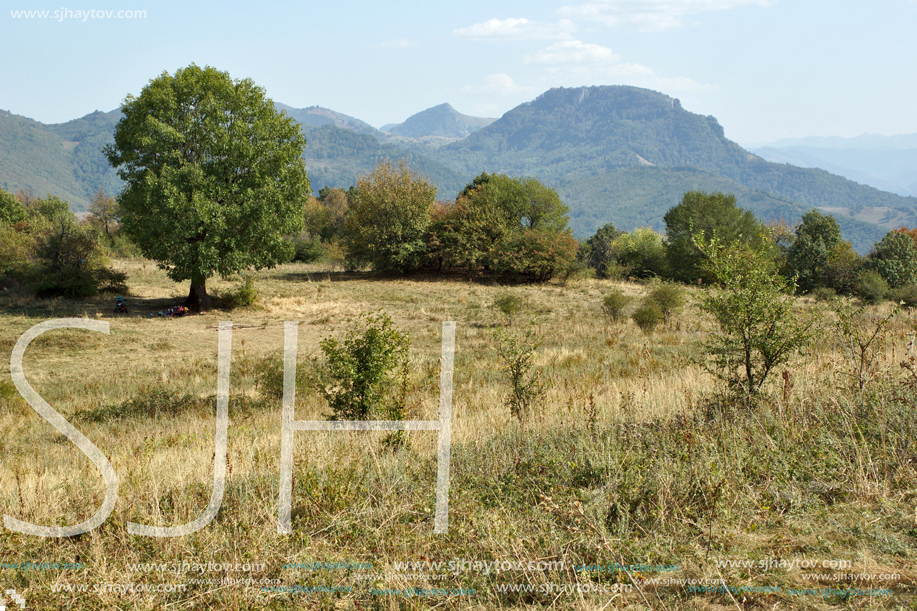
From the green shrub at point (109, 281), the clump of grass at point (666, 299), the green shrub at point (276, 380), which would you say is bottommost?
the green shrub at point (276, 380)

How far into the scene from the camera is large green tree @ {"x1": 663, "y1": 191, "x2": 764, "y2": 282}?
1922 inches

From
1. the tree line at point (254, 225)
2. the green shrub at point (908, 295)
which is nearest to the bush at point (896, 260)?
the tree line at point (254, 225)

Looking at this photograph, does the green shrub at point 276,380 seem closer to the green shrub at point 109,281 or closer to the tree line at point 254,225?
the tree line at point 254,225

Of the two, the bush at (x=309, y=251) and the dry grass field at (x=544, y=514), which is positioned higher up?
the bush at (x=309, y=251)

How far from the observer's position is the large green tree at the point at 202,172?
21219mm

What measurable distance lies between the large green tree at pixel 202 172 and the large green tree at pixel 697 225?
120ft

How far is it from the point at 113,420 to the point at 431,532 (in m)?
8.51

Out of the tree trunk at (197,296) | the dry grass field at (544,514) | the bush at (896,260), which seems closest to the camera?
the dry grass field at (544,514)

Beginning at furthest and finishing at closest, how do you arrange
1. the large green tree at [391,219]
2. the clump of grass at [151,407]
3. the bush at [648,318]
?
1. the large green tree at [391,219]
2. the bush at [648,318]
3. the clump of grass at [151,407]

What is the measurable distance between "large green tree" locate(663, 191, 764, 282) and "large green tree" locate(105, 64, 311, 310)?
36662 mm

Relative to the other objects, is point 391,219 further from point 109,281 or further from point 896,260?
point 896,260

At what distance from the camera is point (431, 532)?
380 cm

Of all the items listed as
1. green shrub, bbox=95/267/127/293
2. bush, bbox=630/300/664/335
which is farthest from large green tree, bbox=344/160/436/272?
bush, bbox=630/300/664/335

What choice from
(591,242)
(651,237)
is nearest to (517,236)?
(591,242)
